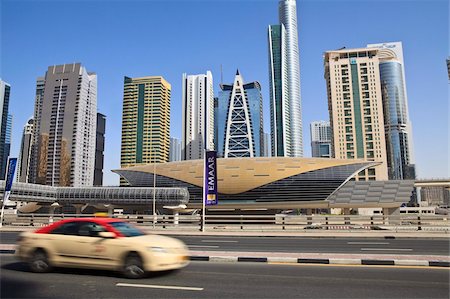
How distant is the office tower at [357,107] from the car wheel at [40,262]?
485 feet

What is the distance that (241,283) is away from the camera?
8109 millimetres

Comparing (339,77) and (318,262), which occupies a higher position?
(339,77)

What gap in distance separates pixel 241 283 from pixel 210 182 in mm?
20353

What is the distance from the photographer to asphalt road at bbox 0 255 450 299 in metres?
7.04

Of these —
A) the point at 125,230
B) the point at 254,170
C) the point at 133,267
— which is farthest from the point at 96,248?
the point at 254,170

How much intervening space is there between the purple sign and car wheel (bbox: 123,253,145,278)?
1946cm

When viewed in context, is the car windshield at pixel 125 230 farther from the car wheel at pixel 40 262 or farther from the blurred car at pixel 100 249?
the car wheel at pixel 40 262

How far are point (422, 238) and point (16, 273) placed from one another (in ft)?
71.3

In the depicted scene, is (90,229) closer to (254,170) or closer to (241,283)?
(241,283)

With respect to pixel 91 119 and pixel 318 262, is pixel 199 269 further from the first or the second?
pixel 91 119

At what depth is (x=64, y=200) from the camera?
8344 centimetres

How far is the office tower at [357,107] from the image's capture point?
145 metres

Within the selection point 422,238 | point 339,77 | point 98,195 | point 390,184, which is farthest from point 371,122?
point 422,238

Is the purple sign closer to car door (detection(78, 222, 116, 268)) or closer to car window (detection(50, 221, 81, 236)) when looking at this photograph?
car window (detection(50, 221, 81, 236))
